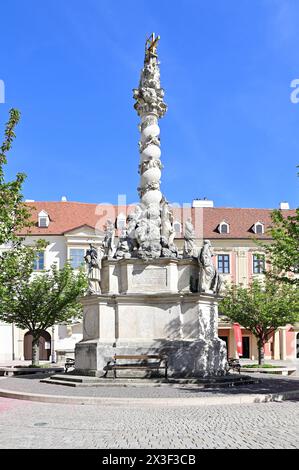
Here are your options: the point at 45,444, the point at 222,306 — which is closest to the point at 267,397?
the point at 45,444

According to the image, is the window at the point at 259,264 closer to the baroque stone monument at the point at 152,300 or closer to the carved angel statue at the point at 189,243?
the carved angel statue at the point at 189,243

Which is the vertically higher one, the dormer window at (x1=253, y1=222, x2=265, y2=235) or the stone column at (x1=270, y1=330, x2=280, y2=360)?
the dormer window at (x1=253, y1=222, x2=265, y2=235)

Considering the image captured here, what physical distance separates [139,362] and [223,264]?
36.6 m

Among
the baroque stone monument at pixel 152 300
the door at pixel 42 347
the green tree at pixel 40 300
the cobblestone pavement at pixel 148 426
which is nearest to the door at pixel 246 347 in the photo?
the door at pixel 42 347

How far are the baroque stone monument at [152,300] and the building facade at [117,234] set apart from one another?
29.6m

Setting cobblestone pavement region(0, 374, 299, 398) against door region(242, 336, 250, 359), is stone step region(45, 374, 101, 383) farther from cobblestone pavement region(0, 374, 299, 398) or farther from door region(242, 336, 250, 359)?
door region(242, 336, 250, 359)

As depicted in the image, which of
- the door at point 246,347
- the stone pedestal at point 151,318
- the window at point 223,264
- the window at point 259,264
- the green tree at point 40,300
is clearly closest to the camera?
the stone pedestal at point 151,318

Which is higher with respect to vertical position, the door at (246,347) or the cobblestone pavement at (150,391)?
the cobblestone pavement at (150,391)

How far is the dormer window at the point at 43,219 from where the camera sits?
5419 centimetres

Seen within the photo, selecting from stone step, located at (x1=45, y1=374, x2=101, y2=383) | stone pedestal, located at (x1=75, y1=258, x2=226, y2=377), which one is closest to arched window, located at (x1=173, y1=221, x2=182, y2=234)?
stone pedestal, located at (x1=75, y1=258, x2=226, y2=377)

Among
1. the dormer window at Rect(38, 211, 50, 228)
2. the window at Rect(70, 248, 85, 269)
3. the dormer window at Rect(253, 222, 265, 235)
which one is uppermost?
the dormer window at Rect(38, 211, 50, 228)

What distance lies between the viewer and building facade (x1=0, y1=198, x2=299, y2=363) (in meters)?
51.5

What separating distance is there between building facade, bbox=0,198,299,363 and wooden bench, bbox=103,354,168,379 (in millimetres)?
31616

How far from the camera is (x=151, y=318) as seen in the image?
19750 mm
